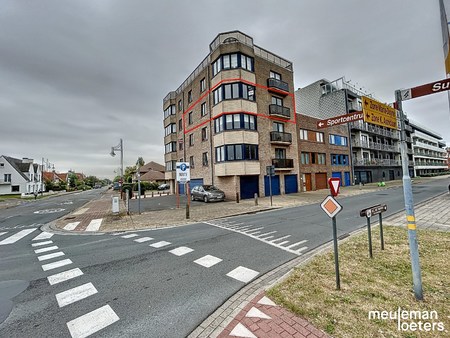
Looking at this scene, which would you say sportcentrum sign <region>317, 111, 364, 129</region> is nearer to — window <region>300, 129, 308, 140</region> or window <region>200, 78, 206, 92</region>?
window <region>200, 78, 206, 92</region>

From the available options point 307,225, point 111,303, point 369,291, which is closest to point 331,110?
point 307,225

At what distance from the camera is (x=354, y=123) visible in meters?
35.2

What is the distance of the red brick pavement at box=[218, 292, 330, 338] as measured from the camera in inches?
104

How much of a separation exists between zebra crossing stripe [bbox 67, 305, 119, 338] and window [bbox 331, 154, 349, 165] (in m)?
33.4

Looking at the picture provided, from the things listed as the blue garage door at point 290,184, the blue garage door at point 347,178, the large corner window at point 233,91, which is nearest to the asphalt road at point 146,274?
the large corner window at point 233,91

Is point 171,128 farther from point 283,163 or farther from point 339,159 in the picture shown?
point 339,159

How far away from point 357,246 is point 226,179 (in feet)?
51.8

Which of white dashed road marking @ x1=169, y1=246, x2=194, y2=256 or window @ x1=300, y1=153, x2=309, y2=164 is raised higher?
window @ x1=300, y1=153, x2=309, y2=164

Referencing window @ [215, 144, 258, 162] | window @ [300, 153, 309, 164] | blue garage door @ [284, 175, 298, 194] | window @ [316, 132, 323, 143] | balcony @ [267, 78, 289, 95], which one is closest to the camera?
window @ [215, 144, 258, 162]

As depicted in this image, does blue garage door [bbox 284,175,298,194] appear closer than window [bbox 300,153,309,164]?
Yes

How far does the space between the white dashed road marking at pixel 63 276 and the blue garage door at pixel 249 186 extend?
1647 centimetres

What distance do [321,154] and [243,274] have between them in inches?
1138

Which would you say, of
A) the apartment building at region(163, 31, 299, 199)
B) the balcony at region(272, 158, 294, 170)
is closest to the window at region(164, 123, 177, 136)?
the apartment building at region(163, 31, 299, 199)

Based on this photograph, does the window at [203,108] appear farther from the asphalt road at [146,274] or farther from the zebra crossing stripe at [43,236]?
the zebra crossing stripe at [43,236]
